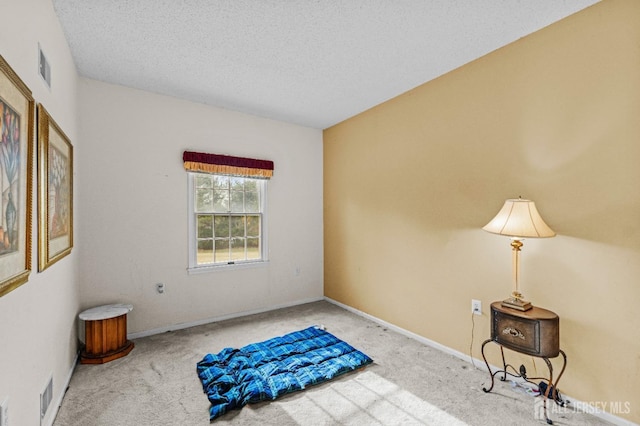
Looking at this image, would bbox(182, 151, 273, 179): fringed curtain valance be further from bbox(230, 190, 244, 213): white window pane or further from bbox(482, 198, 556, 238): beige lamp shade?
bbox(482, 198, 556, 238): beige lamp shade

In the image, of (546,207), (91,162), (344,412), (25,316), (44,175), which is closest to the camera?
(25,316)

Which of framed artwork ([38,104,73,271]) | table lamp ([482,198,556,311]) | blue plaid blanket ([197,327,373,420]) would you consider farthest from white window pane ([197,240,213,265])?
table lamp ([482,198,556,311])

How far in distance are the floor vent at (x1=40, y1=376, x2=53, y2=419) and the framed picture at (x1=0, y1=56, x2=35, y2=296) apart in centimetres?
90

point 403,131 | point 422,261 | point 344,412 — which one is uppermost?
point 403,131

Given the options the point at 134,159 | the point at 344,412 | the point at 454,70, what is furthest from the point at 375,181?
the point at 134,159

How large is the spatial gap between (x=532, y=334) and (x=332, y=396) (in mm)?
1521

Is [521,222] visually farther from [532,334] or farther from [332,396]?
[332,396]

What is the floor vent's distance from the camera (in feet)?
5.85

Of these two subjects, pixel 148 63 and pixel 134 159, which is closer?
pixel 148 63

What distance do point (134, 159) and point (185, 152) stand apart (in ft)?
1.79

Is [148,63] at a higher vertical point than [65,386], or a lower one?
higher

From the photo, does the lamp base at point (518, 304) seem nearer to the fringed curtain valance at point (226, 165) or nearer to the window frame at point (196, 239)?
the window frame at point (196, 239)

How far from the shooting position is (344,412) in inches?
83.8

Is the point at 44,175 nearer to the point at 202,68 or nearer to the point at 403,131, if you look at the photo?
the point at 202,68
